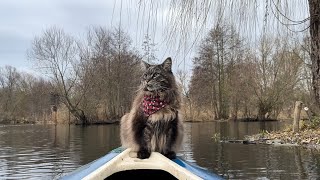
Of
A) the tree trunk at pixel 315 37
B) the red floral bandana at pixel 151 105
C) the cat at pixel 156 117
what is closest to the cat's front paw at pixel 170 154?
the cat at pixel 156 117

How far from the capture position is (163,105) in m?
4.45

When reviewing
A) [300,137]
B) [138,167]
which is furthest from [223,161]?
[138,167]

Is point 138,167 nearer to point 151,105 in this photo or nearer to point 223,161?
point 151,105

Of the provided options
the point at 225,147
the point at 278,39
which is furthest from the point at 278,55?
the point at 225,147

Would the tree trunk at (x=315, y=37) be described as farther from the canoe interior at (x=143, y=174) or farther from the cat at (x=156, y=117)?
the canoe interior at (x=143, y=174)

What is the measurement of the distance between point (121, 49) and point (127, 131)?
39.4 metres

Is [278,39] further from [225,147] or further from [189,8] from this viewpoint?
[225,147]

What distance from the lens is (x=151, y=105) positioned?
173 inches

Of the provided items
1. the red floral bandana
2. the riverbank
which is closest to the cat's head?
the red floral bandana

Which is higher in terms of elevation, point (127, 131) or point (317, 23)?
point (317, 23)

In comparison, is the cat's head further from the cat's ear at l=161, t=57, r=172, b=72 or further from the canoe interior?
the canoe interior

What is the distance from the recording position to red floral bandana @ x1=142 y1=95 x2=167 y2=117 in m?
4.39

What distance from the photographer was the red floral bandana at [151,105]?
4.39 meters

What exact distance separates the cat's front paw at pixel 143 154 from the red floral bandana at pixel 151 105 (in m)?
0.42
